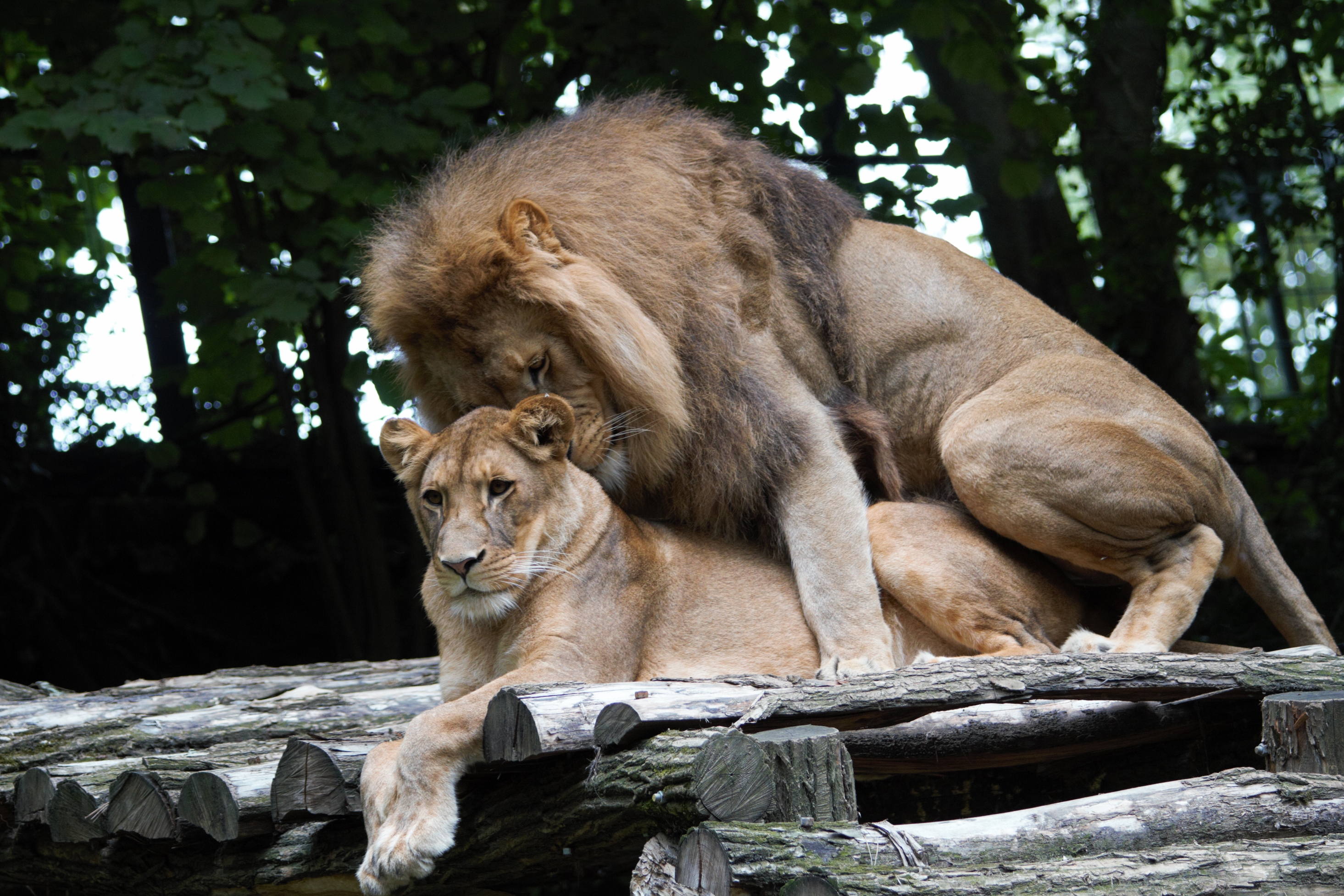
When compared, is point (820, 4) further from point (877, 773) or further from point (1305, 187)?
point (877, 773)

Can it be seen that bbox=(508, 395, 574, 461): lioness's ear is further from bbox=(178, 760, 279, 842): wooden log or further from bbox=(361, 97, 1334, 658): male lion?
bbox=(178, 760, 279, 842): wooden log

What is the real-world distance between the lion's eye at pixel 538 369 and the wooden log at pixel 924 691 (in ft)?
3.68

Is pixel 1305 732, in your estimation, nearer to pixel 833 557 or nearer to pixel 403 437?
pixel 833 557

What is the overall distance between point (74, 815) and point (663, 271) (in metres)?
2.13

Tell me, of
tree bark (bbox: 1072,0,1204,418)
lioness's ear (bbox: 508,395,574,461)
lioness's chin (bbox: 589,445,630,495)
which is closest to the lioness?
lioness's ear (bbox: 508,395,574,461)

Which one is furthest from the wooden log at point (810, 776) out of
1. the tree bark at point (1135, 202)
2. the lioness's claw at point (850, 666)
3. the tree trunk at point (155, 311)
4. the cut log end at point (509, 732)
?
the tree trunk at point (155, 311)

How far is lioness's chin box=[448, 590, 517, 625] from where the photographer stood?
3.14 m

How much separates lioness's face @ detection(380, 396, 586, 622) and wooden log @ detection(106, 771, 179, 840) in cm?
80

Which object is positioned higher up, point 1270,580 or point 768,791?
point 1270,580

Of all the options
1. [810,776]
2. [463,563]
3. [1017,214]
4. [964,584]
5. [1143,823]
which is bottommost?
[1143,823]

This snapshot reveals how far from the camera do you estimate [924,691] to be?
265 cm

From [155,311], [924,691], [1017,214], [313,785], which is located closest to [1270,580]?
Result: [924,691]

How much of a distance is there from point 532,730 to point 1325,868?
1.44 metres

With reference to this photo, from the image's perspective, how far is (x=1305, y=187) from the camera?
6418 mm
